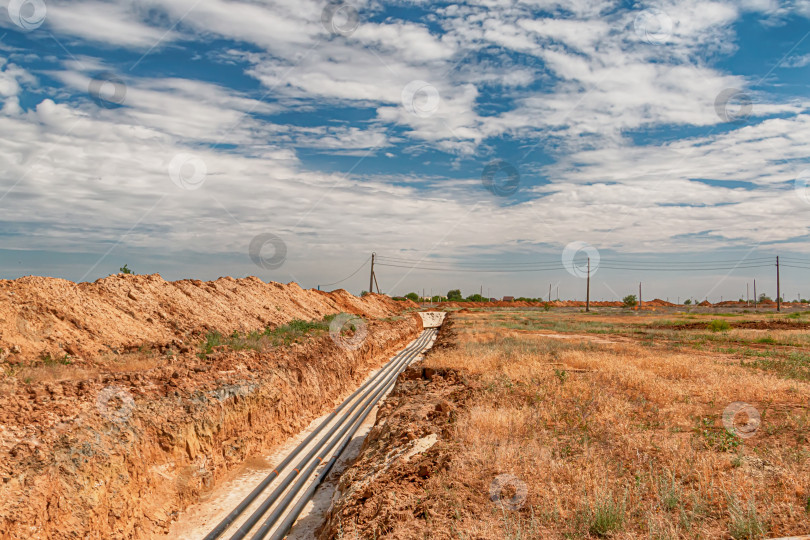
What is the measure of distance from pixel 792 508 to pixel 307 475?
9209 millimetres

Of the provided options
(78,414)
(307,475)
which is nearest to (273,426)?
(307,475)

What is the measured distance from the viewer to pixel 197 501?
32.6ft

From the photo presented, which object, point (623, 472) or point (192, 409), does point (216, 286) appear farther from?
point (623, 472)

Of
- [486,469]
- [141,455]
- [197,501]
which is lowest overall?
[197,501]

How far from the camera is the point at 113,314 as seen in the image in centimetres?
2022

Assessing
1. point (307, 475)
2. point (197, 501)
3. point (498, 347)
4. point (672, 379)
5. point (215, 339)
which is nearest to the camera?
point (197, 501)

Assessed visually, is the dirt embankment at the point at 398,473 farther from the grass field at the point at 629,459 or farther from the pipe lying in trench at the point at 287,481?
the pipe lying in trench at the point at 287,481

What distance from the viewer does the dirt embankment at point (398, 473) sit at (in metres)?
6.34

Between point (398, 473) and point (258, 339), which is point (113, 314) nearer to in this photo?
point (258, 339)

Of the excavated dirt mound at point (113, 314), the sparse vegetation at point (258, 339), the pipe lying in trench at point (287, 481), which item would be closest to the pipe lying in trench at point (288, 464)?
the pipe lying in trench at point (287, 481)

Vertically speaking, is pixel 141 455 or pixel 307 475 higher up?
pixel 141 455

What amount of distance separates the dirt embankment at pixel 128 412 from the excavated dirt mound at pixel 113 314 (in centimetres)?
9

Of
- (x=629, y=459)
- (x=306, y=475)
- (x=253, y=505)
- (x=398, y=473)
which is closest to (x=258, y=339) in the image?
(x=306, y=475)

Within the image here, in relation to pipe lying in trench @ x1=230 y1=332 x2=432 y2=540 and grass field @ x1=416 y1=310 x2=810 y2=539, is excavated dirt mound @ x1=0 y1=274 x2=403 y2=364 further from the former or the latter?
grass field @ x1=416 y1=310 x2=810 y2=539
